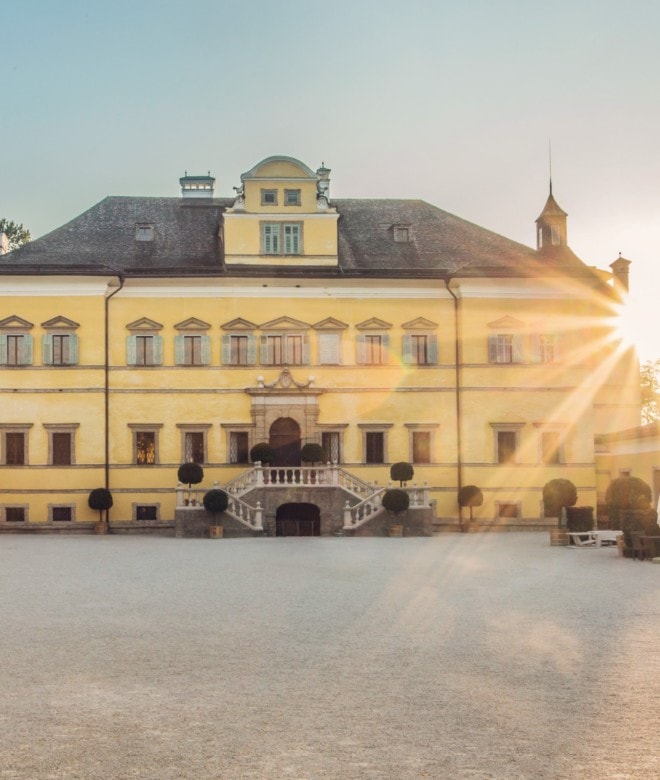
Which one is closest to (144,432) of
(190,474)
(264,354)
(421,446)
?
(190,474)

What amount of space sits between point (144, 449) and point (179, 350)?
453cm

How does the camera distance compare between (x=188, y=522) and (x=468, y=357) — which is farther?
(x=468, y=357)

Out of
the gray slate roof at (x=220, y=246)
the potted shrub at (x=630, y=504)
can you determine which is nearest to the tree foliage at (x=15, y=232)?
the gray slate roof at (x=220, y=246)

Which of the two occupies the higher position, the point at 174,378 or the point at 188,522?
the point at 174,378

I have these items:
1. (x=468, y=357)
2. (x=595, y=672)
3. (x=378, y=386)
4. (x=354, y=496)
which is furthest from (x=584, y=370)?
(x=595, y=672)

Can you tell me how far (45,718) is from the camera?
9.84 meters

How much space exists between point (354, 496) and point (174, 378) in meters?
9.89

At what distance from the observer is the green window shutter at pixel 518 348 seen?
45906mm

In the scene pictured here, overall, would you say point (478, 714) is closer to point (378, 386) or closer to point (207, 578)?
point (207, 578)

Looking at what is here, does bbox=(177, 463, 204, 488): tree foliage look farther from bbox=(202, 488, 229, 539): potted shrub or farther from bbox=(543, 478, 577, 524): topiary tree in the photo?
bbox=(543, 478, 577, 524): topiary tree

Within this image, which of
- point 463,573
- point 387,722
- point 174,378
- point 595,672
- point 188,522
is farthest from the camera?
point 174,378

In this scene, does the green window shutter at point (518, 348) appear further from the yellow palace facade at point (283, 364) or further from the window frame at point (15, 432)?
the window frame at point (15, 432)

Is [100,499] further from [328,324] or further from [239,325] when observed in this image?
[328,324]

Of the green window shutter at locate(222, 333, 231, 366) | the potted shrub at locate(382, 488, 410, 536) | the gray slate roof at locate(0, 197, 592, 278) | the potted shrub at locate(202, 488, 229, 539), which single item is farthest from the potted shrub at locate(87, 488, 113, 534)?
the potted shrub at locate(382, 488, 410, 536)
